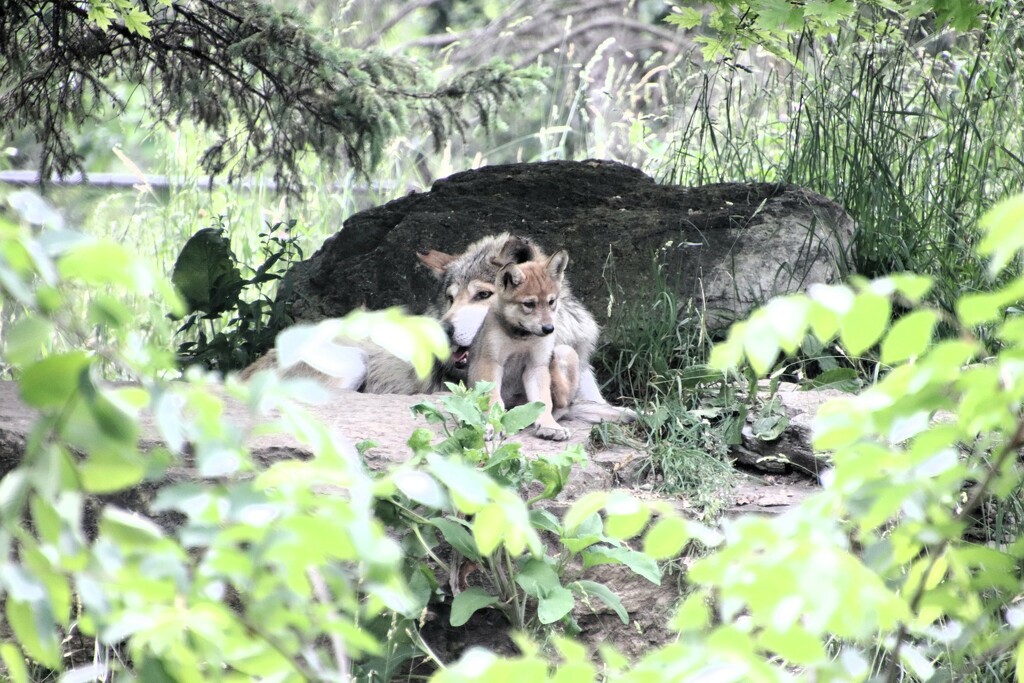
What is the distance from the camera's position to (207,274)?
20.1 ft

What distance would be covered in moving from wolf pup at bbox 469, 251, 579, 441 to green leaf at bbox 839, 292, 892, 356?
3736mm

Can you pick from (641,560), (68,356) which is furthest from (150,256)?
(68,356)

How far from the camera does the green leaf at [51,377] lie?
132cm

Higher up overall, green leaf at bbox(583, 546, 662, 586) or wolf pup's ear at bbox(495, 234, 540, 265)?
wolf pup's ear at bbox(495, 234, 540, 265)

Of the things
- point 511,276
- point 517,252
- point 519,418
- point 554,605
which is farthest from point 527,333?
point 554,605

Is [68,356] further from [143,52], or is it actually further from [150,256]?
[150,256]

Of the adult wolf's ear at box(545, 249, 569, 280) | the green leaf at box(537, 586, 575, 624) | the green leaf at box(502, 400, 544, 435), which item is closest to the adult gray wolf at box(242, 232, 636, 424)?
the adult wolf's ear at box(545, 249, 569, 280)

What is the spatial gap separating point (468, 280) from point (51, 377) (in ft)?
14.8

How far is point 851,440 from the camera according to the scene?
1.47 m

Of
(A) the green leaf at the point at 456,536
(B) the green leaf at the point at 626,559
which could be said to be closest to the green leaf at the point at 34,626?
(A) the green leaf at the point at 456,536

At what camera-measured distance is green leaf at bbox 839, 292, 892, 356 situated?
53.0 inches

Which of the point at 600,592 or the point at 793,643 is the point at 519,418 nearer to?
the point at 600,592

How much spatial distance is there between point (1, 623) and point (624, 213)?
3.95m

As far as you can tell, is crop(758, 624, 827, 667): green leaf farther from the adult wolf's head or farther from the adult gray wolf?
the adult wolf's head
